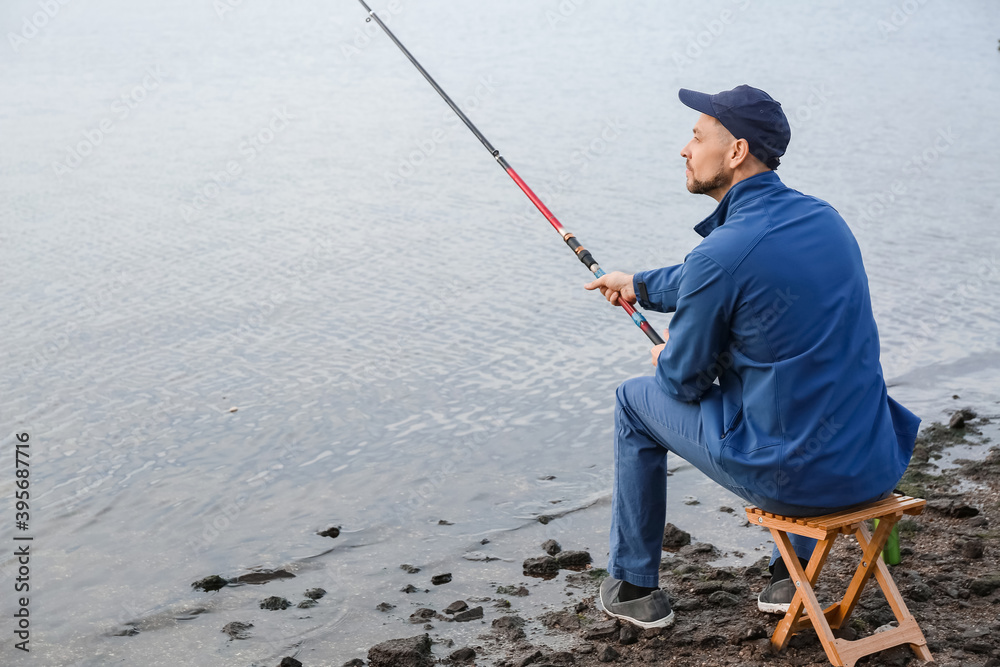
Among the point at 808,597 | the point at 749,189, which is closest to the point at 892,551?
the point at 808,597

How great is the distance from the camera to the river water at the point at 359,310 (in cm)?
436

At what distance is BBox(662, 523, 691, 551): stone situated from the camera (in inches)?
163

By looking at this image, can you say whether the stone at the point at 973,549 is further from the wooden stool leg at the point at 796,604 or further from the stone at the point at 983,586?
the wooden stool leg at the point at 796,604

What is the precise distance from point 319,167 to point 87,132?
3.73 meters

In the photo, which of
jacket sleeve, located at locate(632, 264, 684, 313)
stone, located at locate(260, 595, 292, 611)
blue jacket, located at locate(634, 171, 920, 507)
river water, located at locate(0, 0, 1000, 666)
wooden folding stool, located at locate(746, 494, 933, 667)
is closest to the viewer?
blue jacket, located at locate(634, 171, 920, 507)

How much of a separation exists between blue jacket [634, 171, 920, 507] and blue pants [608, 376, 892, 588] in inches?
5.1

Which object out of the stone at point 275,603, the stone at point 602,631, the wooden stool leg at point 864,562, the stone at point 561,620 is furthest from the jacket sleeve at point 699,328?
the stone at point 275,603

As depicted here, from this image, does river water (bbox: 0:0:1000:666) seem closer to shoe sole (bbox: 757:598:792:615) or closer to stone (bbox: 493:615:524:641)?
stone (bbox: 493:615:524:641)

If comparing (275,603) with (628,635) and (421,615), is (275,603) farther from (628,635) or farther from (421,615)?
(628,635)

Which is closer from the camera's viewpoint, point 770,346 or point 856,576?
point 770,346

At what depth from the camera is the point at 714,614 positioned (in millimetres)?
3496

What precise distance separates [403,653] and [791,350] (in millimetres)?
1630

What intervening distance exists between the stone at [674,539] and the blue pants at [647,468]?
2.18 feet

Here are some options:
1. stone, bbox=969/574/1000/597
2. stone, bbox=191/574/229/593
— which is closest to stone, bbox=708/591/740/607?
stone, bbox=969/574/1000/597
